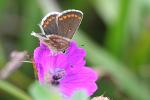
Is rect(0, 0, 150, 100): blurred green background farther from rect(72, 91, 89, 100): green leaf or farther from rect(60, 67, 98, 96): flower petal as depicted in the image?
rect(72, 91, 89, 100): green leaf

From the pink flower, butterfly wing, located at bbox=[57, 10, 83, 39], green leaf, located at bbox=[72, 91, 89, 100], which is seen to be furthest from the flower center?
green leaf, located at bbox=[72, 91, 89, 100]

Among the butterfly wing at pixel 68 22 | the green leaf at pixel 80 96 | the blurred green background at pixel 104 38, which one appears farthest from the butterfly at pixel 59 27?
the blurred green background at pixel 104 38

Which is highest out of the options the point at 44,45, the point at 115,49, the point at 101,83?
the point at 44,45

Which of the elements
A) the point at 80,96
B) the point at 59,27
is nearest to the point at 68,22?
the point at 59,27

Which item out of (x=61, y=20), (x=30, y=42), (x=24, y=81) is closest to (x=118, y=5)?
(x=30, y=42)

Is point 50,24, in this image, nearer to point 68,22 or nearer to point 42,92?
point 68,22

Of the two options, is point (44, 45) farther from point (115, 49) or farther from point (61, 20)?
point (115, 49)
